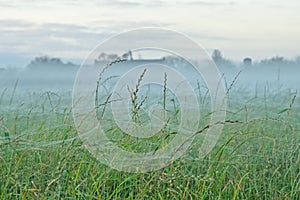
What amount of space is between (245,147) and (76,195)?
1.00 m

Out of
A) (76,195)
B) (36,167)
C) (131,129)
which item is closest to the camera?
(76,195)

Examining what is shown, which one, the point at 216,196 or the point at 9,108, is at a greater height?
the point at 9,108

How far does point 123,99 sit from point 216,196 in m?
0.78

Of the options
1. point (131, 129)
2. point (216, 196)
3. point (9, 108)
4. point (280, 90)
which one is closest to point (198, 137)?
point (131, 129)

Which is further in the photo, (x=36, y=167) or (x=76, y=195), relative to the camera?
(x=36, y=167)

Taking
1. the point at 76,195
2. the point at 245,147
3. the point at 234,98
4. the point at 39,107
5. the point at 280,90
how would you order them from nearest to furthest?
the point at 76,195
the point at 245,147
the point at 39,107
the point at 234,98
the point at 280,90

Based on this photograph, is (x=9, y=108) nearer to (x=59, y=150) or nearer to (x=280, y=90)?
(x=59, y=150)

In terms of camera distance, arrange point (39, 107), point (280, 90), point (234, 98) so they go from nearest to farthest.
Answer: point (39, 107) → point (234, 98) → point (280, 90)

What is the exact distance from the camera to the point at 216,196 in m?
2.22

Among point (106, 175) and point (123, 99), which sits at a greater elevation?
point (123, 99)

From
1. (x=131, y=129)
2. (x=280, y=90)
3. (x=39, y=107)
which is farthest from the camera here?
(x=280, y=90)

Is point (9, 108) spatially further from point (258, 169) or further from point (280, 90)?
point (280, 90)

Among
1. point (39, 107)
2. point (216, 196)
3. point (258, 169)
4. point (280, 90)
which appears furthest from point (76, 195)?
point (280, 90)

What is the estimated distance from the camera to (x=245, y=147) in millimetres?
2768
